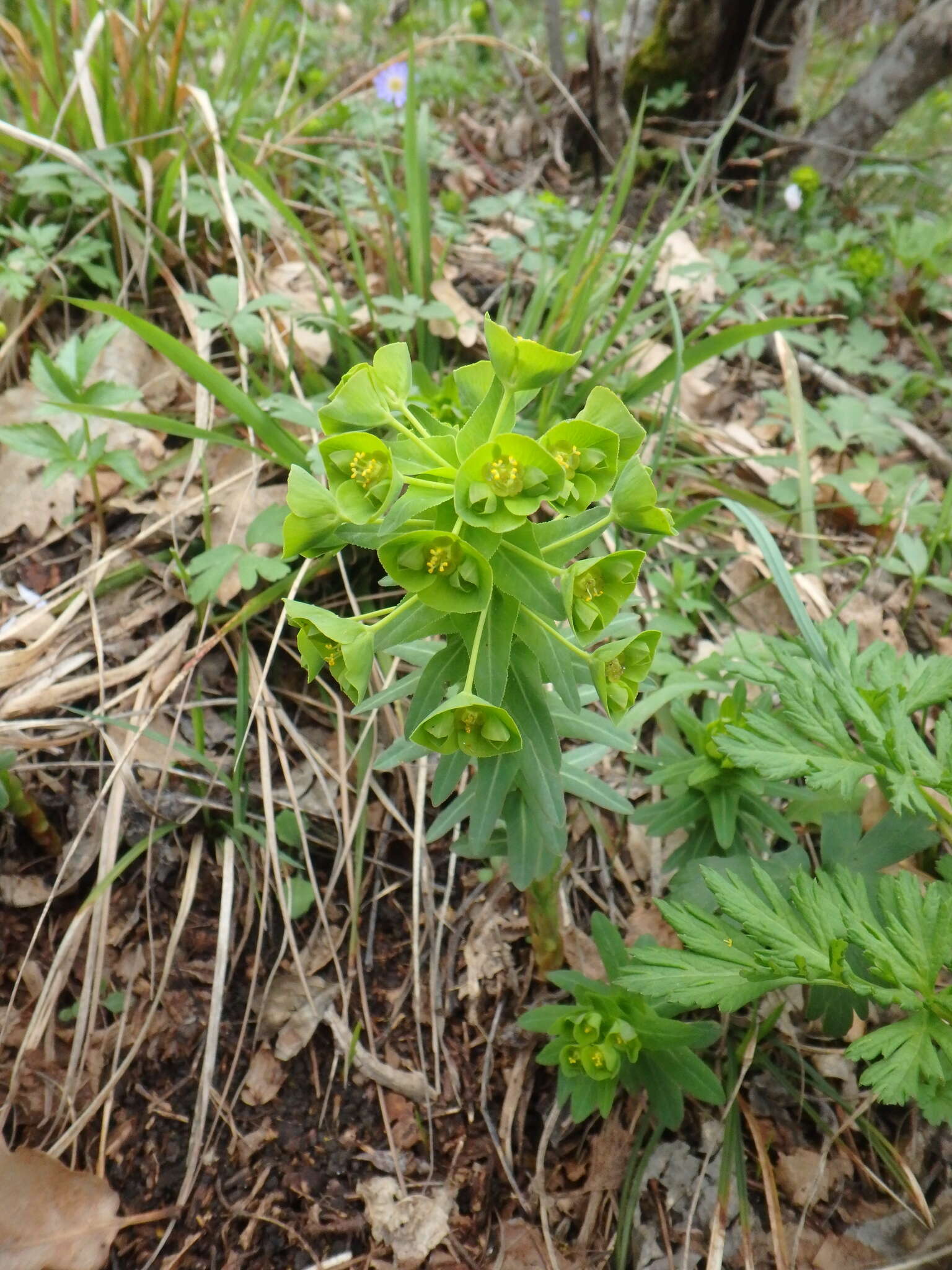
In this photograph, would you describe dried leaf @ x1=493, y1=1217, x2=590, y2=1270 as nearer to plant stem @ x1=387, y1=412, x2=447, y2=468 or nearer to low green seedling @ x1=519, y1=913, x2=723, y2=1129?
low green seedling @ x1=519, y1=913, x2=723, y2=1129

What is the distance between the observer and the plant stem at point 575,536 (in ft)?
3.95

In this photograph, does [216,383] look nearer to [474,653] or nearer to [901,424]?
[474,653]

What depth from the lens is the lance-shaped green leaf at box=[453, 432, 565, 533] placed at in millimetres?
1093

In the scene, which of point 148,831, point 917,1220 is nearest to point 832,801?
point 917,1220

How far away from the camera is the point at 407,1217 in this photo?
1.59 metres

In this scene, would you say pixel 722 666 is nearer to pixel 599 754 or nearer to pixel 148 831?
pixel 599 754

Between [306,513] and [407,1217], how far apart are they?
1.43 metres

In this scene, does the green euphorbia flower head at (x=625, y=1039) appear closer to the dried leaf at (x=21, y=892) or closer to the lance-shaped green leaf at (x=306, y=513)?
the lance-shaped green leaf at (x=306, y=513)

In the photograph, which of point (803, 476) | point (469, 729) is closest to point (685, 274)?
point (803, 476)

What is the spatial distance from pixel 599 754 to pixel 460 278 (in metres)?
2.18

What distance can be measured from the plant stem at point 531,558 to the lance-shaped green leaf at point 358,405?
0.87 ft

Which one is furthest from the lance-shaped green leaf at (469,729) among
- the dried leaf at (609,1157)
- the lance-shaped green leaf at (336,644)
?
the dried leaf at (609,1157)

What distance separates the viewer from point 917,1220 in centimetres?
148

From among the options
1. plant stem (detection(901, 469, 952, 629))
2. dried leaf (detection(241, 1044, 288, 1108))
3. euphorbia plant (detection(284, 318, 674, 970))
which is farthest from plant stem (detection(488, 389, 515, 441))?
plant stem (detection(901, 469, 952, 629))
